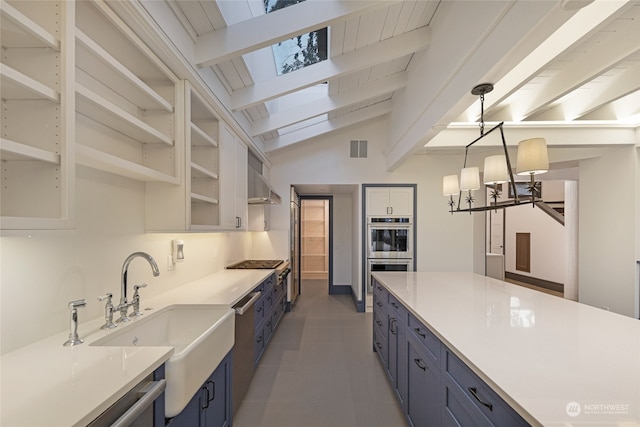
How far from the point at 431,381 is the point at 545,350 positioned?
2.06 ft

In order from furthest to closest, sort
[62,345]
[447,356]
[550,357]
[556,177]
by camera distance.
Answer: [556,177] < [447,356] < [62,345] < [550,357]

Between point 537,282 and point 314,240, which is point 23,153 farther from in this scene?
point 537,282

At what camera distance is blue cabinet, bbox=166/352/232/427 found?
131 centimetres

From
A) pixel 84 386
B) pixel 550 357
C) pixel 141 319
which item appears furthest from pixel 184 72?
pixel 550 357

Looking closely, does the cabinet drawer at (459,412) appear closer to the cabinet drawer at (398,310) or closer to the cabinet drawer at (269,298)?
the cabinet drawer at (398,310)

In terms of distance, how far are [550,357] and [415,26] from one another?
2.87m

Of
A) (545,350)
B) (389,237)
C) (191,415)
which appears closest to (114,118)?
(191,415)

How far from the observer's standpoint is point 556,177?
5.35m

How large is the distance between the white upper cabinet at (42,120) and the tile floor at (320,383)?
1.97 m

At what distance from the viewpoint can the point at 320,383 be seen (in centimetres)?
269

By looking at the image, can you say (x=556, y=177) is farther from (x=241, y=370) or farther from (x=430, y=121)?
(x=241, y=370)

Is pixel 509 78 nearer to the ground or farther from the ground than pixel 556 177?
farther from the ground

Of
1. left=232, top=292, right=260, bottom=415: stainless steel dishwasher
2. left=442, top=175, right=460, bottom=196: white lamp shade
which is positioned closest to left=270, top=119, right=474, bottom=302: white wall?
left=442, top=175, right=460, bottom=196: white lamp shade

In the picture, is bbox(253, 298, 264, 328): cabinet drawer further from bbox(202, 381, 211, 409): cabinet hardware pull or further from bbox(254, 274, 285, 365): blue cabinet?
bbox(202, 381, 211, 409): cabinet hardware pull
